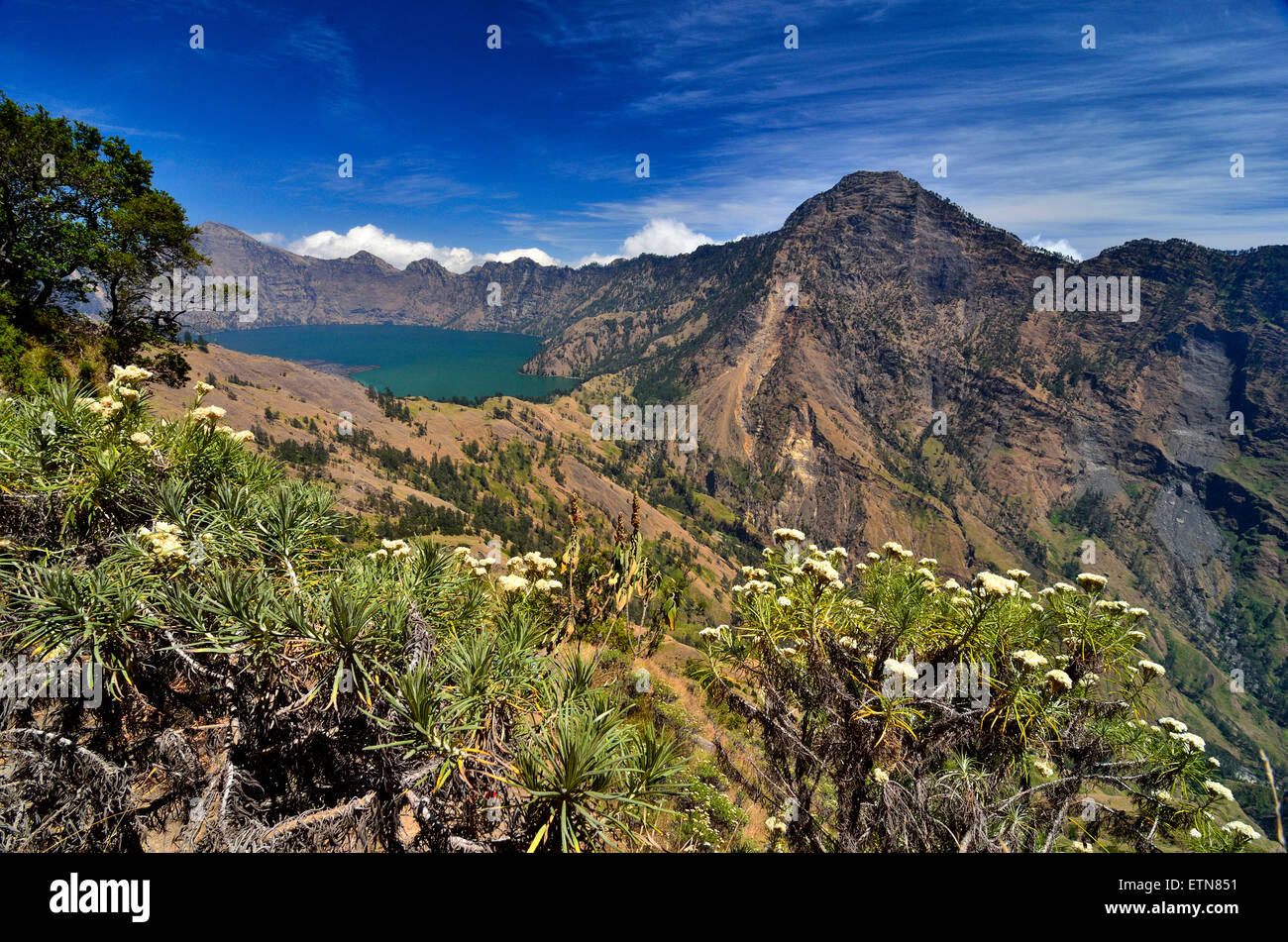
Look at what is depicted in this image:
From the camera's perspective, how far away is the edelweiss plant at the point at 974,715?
5.75m

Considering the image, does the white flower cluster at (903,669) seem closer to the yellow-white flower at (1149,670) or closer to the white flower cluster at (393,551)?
the yellow-white flower at (1149,670)

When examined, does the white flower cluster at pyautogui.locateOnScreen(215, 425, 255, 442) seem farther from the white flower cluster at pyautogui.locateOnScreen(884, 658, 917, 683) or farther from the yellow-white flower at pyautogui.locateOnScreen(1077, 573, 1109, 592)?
the yellow-white flower at pyautogui.locateOnScreen(1077, 573, 1109, 592)

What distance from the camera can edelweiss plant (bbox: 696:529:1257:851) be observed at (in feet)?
18.9

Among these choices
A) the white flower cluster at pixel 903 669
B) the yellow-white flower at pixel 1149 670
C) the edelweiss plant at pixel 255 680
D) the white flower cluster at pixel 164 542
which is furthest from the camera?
the yellow-white flower at pixel 1149 670

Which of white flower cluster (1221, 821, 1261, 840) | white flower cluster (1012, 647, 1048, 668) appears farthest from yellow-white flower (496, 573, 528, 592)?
white flower cluster (1221, 821, 1261, 840)

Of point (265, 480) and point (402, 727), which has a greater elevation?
point (265, 480)

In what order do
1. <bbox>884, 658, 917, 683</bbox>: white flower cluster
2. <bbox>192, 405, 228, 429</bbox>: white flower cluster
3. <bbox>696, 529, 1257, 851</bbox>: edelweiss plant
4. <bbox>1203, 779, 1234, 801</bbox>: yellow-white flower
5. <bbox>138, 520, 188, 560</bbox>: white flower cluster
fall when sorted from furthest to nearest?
<bbox>192, 405, 228, 429</bbox>: white flower cluster < <bbox>696, 529, 1257, 851</bbox>: edelweiss plant < <bbox>1203, 779, 1234, 801</bbox>: yellow-white flower < <bbox>884, 658, 917, 683</bbox>: white flower cluster < <bbox>138, 520, 188, 560</bbox>: white flower cluster

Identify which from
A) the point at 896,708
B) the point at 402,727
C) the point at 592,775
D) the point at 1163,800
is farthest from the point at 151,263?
the point at 1163,800

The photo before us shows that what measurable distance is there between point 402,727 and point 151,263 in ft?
87.9

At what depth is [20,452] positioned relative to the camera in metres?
5.59

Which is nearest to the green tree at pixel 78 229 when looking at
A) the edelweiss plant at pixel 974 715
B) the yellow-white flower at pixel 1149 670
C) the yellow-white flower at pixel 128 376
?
the yellow-white flower at pixel 128 376
